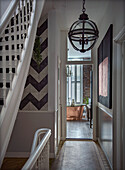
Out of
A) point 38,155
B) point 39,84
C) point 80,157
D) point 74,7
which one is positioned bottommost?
point 80,157

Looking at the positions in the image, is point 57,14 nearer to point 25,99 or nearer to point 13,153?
point 25,99

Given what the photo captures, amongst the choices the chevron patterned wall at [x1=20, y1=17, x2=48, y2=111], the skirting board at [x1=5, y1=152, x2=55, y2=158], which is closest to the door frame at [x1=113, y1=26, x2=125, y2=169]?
the skirting board at [x1=5, y1=152, x2=55, y2=158]

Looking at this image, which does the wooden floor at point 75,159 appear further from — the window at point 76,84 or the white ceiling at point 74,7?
the window at point 76,84

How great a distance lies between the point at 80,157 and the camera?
3988 mm

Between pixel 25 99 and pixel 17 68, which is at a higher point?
pixel 17 68

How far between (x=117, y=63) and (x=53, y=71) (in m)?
1.60

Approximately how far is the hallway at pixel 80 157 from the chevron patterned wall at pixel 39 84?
1145mm

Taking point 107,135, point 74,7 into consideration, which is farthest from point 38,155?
point 74,7

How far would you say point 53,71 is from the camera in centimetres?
405

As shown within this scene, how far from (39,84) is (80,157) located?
1832 millimetres

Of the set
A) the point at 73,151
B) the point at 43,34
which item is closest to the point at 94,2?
the point at 43,34

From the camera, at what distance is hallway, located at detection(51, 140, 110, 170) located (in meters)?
3.50

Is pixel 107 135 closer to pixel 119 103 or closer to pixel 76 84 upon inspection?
pixel 119 103

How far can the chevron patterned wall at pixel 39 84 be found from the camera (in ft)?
13.4
